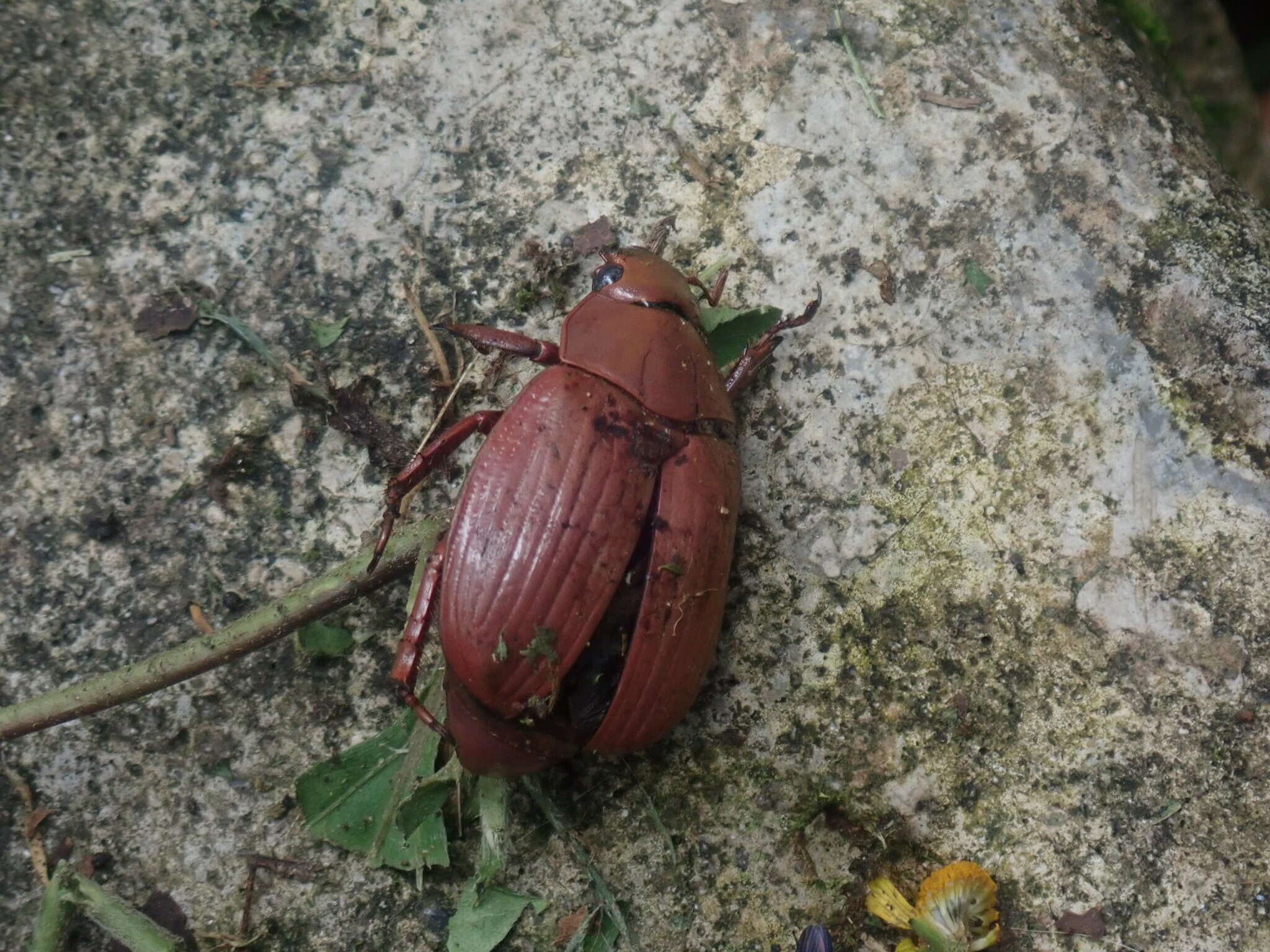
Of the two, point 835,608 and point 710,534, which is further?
point 835,608

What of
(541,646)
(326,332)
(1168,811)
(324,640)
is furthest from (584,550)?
(1168,811)

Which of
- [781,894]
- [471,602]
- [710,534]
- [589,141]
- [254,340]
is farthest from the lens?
[589,141]

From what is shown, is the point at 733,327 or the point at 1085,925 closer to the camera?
the point at 1085,925

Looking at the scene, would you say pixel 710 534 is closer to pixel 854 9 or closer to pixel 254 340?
pixel 254 340

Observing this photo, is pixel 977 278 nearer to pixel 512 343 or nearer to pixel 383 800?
pixel 512 343

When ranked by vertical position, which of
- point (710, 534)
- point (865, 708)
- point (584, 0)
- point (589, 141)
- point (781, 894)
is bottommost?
point (781, 894)

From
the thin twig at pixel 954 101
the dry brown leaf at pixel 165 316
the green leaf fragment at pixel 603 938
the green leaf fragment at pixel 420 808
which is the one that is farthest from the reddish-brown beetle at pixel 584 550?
the thin twig at pixel 954 101

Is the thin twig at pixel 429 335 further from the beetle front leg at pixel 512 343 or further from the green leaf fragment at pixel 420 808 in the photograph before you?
the green leaf fragment at pixel 420 808

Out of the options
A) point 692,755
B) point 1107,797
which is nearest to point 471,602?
point 692,755
